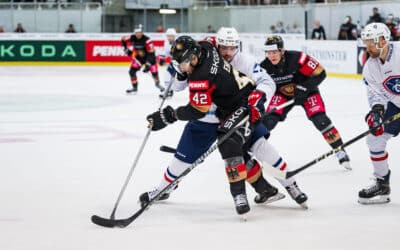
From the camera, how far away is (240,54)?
5.07 m

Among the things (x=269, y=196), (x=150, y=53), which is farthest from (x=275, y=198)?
(x=150, y=53)

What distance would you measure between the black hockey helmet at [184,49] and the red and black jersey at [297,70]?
192 centimetres

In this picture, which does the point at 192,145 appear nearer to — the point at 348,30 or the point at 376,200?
the point at 376,200

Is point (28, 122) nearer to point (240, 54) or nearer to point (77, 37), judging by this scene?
point (240, 54)

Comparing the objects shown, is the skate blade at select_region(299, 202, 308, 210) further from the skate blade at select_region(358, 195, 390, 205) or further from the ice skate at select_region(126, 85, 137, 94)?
the ice skate at select_region(126, 85, 137, 94)

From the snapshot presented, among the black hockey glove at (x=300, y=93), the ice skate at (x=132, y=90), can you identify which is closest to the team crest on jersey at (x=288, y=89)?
the black hockey glove at (x=300, y=93)

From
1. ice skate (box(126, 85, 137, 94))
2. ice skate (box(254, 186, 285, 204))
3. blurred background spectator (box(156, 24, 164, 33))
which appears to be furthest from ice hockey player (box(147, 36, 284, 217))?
blurred background spectator (box(156, 24, 164, 33))

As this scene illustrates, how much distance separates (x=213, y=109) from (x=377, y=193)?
4.26 feet

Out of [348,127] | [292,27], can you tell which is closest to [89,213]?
[348,127]

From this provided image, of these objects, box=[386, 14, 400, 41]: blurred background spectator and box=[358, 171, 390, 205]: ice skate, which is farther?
box=[386, 14, 400, 41]: blurred background spectator

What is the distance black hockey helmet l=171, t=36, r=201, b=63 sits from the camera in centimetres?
445

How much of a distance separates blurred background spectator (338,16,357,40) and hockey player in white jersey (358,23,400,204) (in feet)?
35.7

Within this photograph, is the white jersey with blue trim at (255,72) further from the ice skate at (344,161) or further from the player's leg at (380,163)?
the ice skate at (344,161)

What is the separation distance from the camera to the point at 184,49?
4445mm
